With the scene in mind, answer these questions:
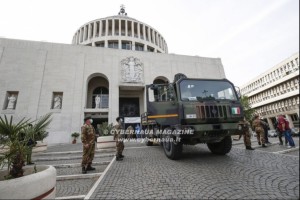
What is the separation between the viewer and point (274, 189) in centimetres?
283

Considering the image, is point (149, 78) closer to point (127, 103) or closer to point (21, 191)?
point (127, 103)

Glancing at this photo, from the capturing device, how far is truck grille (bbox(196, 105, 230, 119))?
15.8ft

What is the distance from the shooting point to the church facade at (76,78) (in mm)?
18781

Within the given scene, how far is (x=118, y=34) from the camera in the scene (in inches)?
1378

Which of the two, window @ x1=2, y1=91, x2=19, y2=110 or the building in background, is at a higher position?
window @ x1=2, y1=91, x2=19, y2=110

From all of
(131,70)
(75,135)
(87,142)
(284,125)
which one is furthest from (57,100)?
(284,125)

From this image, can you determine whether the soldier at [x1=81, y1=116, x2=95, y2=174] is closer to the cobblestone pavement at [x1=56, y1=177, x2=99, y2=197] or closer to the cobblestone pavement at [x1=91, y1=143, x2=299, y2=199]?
the cobblestone pavement at [x1=56, y1=177, x2=99, y2=197]

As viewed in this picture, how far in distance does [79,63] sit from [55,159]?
17146 millimetres

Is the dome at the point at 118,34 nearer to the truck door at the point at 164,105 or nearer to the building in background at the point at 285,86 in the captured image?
the truck door at the point at 164,105

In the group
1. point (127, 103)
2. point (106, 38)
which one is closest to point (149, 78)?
point (127, 103)

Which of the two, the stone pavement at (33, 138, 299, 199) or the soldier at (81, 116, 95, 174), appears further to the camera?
the soldier at (81, 116, 95, 174)

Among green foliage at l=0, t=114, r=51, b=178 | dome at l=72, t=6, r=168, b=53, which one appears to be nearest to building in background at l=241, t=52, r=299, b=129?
green foliage at l=0, t=114, r=51, b=178

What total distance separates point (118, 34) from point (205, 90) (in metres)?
34.5

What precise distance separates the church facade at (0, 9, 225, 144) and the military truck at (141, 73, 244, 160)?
15664 millimetres
